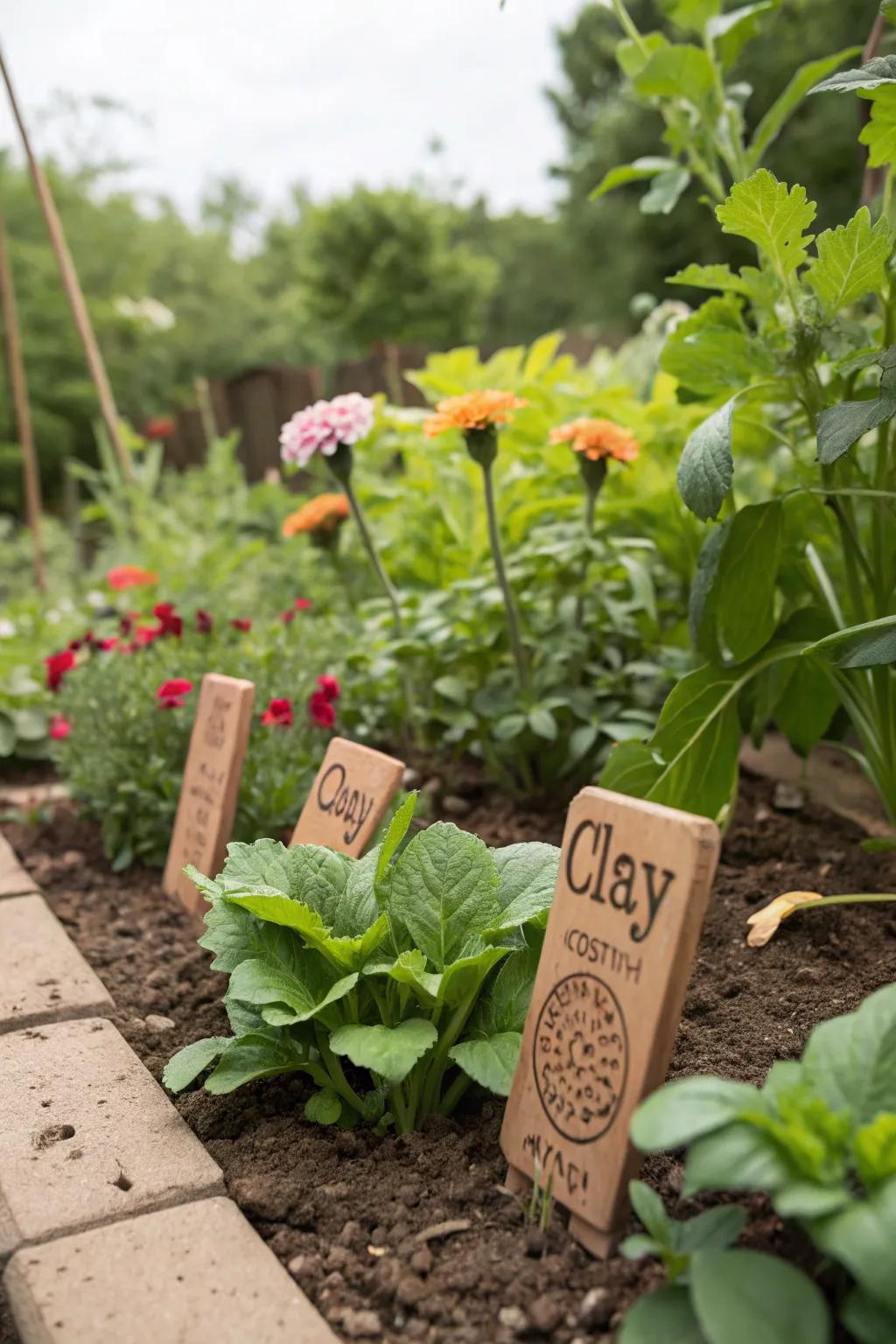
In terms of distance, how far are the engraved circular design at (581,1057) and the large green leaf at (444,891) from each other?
17 centimetres

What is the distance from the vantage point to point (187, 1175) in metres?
1.24

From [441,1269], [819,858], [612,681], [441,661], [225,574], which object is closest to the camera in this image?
[441,1269]

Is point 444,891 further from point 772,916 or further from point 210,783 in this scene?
point 210,783

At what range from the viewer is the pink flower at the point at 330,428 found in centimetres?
216

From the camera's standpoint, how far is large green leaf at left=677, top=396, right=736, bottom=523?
4.74 ft

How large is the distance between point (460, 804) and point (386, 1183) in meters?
1.21

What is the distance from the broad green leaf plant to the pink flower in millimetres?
619

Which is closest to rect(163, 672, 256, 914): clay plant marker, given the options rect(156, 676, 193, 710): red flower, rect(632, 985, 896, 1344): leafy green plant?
rect(156, 676, 193, 710): red flower

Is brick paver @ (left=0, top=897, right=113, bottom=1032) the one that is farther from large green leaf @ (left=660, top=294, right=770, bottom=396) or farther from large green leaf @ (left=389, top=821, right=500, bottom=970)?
large green leaf @ (left=660, top=294, right=770, bottom=396)

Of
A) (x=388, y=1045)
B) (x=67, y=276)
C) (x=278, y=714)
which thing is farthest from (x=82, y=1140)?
(x=67, y=276)

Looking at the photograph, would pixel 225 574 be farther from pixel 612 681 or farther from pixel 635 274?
pixel 635 274

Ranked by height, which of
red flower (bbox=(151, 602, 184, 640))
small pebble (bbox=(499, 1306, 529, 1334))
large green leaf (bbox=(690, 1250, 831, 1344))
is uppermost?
red flower (bbox=(151, 602, 184, 640))

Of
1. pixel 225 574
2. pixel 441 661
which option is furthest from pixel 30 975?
pixel 225 574

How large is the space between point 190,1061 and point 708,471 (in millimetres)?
942
